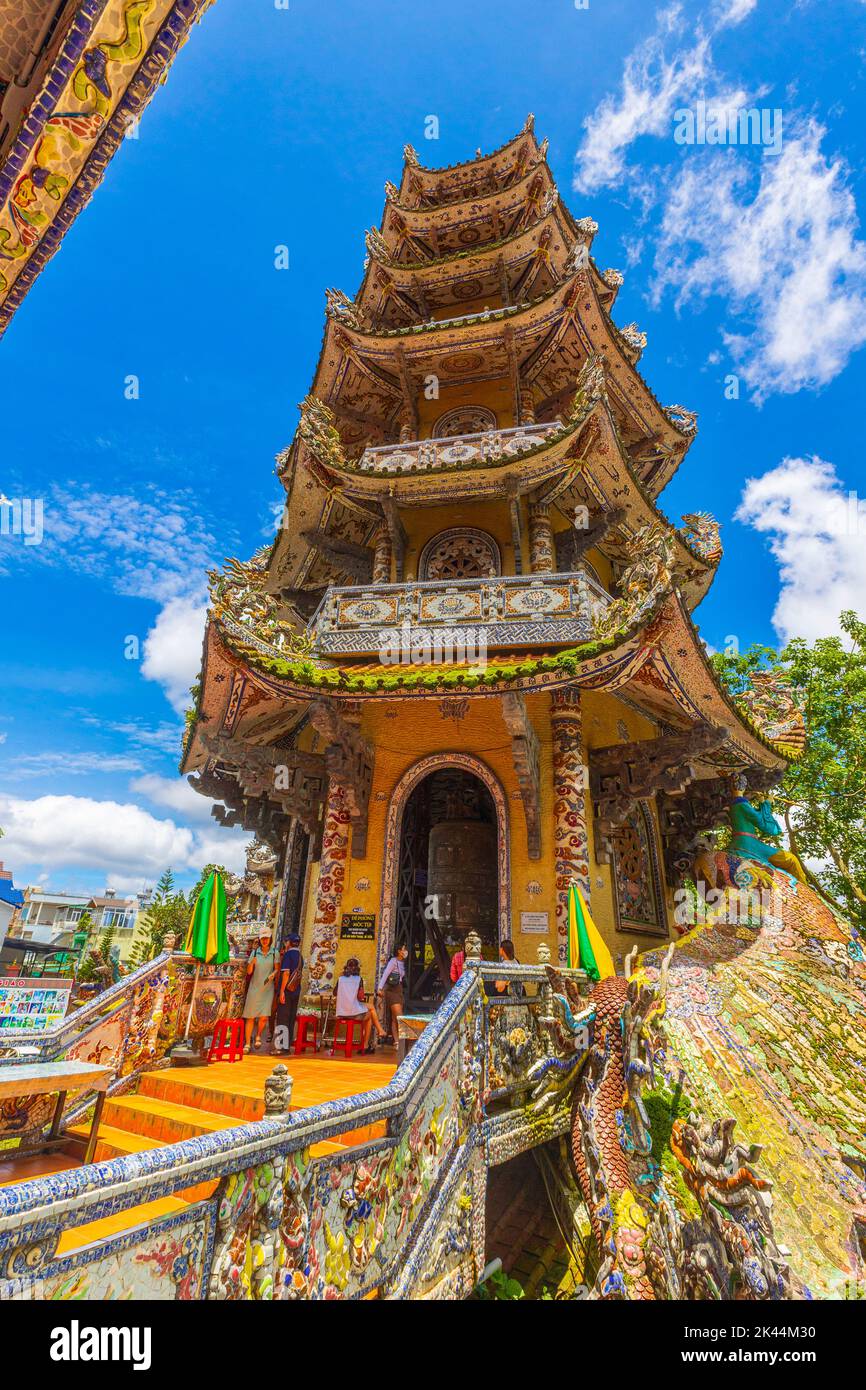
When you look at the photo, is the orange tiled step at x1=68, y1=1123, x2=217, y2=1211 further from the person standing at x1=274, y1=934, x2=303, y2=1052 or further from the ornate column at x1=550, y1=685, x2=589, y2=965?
the ornate column at x1=550, y1=685, x2=589, y2=965

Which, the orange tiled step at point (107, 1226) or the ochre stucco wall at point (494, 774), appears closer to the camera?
the orange tiled step at point (107, 1226)

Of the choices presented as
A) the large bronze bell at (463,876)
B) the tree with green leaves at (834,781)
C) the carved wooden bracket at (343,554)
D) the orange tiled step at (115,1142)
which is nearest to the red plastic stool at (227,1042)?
the orange tiled step at (115,1142)

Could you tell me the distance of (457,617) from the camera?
10844 mm

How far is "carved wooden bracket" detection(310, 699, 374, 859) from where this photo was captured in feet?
34.8

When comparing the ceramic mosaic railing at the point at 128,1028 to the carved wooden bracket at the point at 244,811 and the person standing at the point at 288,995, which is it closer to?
the person standing at the point at 288,995

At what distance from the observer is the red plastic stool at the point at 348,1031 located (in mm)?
9298

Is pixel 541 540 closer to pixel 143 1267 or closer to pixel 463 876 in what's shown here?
pixel 463 876

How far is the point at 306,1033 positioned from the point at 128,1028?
2957 mm

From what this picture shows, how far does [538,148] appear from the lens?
15836 mm

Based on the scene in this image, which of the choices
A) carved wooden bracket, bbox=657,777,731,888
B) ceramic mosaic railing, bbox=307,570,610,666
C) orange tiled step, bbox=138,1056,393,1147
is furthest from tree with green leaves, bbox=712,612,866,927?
orange tiled step, bbox=138,1056,393,1147

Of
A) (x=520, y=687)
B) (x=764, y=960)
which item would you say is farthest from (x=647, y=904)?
(x=520, y=687)

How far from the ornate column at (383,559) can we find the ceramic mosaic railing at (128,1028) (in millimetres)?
7523

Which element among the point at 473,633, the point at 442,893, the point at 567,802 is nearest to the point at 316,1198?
the point at 567,802
